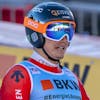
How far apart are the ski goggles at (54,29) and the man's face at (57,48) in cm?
2

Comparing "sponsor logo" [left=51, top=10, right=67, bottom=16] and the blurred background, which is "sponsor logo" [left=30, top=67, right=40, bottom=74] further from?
the blurred background

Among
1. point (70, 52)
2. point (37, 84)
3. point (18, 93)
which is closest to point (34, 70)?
point (37, 84)

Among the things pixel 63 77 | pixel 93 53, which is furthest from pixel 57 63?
pixel 93 53

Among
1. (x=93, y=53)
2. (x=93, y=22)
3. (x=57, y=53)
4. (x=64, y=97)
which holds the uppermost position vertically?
(x=57, y=53)

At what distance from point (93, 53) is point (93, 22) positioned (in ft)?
27.0

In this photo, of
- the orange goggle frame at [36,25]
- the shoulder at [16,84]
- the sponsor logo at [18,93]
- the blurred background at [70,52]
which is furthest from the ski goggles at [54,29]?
the blurred background at [70,52]

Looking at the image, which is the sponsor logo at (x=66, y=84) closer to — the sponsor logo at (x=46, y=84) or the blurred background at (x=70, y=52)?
the sponsor logo at (x=46, y=84)

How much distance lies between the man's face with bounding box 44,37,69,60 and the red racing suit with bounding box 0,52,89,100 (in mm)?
97

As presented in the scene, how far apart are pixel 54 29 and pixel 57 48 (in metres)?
0.12

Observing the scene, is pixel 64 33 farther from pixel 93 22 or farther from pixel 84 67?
pixel 93 22

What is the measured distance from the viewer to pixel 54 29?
11.9ft

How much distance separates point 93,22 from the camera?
1591 centimetres

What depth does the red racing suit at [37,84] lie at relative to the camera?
11.2ft

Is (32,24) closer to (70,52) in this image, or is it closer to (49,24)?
(49,24)
